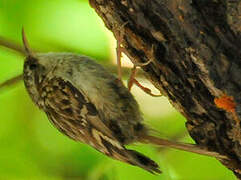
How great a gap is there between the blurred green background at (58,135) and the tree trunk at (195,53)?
45cm

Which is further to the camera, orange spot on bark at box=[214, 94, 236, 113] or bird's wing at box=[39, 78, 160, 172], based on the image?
bird's wing at box=[39, 78, 160, 172]

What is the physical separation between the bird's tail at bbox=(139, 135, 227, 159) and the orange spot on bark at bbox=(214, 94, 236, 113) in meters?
0.22

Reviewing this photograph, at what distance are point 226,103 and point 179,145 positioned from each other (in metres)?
0.53

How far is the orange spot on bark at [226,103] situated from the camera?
151 cm

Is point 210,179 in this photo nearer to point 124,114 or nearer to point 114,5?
point 124,114

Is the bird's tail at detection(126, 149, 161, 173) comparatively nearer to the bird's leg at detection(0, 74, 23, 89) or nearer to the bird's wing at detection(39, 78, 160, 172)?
the bird's wing at detection(39, 78, 160, 172)

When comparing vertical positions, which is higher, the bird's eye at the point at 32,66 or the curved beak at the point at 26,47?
the curved beak at the point at 26,47

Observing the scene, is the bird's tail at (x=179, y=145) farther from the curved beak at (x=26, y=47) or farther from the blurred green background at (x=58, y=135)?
the curved beak at (x=26, y=47)

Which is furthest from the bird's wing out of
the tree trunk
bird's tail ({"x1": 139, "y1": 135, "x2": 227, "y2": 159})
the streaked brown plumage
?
the tree trunk

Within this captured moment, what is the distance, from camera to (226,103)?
1.52 m

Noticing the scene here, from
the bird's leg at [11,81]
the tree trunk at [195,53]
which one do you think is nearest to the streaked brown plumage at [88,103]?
the bird's leg at [11,81]

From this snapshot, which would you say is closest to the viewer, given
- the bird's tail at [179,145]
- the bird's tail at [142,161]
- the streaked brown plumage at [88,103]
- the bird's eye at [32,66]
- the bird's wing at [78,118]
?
the bird's tail at [179,145]

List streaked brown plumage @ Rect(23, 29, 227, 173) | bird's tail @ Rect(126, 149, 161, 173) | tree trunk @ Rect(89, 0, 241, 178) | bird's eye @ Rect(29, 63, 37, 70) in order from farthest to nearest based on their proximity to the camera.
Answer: bird's eye @ Rect(29, 63, 37, 70)
streaked brown plumage @ Rect(23, 29, 227, 173)
bird's tail @ Rect(126, 149, 161, 173)
tree trunk @ Rect(89, 0, 241, 178)

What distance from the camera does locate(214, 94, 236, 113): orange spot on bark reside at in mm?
1513
